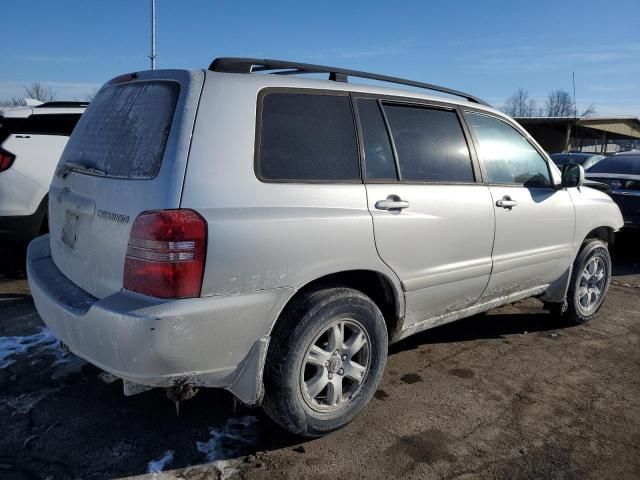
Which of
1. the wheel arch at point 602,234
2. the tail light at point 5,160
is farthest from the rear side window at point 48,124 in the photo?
the wheel arch at point 602,234

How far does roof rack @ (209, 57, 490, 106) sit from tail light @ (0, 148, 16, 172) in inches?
132

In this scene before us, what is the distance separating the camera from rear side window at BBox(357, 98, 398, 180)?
3.05 meters

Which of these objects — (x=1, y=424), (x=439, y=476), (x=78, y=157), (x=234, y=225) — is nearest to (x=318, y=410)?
(x=439, y=476)

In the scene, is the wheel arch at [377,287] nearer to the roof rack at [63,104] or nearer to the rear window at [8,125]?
the rear window at [8,125]

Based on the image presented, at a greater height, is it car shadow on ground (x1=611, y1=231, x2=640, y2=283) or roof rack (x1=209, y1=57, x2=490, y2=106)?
roof rack (x1=209, y1=57, x2=490, y2=106)

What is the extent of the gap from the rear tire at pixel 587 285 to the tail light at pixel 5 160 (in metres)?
5.16

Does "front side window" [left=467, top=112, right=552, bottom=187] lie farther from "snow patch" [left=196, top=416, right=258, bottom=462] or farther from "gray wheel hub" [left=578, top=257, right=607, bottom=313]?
"snow patch" [left=196, top=416, right=258, bottom=462]

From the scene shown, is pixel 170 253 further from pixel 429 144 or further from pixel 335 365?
pixel 429 144

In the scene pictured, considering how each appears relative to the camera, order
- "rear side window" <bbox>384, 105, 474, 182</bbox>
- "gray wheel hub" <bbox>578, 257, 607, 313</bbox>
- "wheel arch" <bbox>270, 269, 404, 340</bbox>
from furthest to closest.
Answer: "gray wheel hub" <bbox>578, 257, 607, 313</bbox>, "rear side window" <bbox>384, 105, 474, 182</bbox>, "wheel arch" <bbox>270, 269, 404, 340</bbox>

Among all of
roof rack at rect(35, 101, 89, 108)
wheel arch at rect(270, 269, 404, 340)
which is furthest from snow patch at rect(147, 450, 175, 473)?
roof rack at rect(35, 101, 89, 108)

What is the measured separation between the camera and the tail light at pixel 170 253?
7.42 ft

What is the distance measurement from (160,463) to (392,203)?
1751 mm

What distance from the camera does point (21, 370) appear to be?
11.7ft

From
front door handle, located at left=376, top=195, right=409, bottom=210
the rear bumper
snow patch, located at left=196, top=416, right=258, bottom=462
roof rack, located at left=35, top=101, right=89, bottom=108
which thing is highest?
roof rack, located at left=35, top=101, right=89, bottom=108
